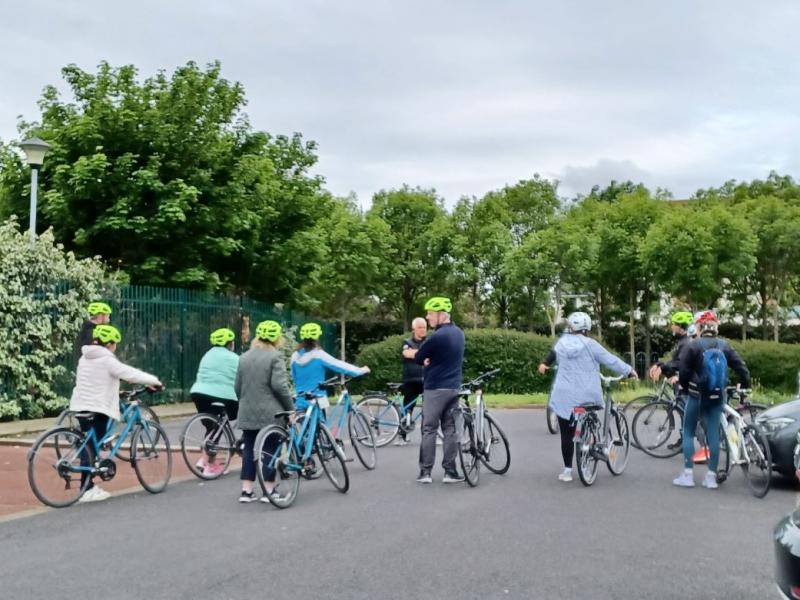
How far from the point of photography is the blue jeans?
9289mm

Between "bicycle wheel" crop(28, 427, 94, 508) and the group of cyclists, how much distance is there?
0.60 ft

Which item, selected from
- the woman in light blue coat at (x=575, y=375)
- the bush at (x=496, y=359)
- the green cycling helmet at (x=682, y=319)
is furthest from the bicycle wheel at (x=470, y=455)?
the bush at (x=496, y=359)

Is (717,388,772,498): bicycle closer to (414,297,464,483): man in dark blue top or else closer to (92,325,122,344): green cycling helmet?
(414,297,464,483): man in dark blue top

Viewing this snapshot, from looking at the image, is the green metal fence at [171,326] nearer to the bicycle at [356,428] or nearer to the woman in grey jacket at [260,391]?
the bicycle at [356,428]

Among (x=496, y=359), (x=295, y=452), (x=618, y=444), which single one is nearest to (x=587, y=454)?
(x=618, y=444)

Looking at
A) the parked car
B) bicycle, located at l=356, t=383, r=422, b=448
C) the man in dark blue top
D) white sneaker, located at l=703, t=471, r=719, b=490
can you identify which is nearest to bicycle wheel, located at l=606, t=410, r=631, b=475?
white sneaker, located at l=703, t=471, r=719, b=490

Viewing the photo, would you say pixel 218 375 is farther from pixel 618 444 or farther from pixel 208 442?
pixel 618 444

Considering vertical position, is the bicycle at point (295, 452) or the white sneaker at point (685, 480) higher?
the bicycle at point (295, 452)

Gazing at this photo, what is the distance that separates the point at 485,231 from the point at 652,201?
23.7 ft

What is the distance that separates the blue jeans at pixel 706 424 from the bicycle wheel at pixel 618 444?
0.88 m

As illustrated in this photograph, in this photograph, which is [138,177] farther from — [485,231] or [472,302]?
[472,302]

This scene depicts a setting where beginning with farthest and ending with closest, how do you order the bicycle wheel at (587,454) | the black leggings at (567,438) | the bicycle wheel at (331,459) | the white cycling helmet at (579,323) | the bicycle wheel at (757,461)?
the white cycling helmet at (579,323) < the black leggings at (567,438) < the bicycle wheel at (587,454) < the bicycle wheel at (331,459) < the bicycle wheel at (757,461)

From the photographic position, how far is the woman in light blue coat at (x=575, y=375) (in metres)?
9.47

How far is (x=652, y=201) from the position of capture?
1521 inches
